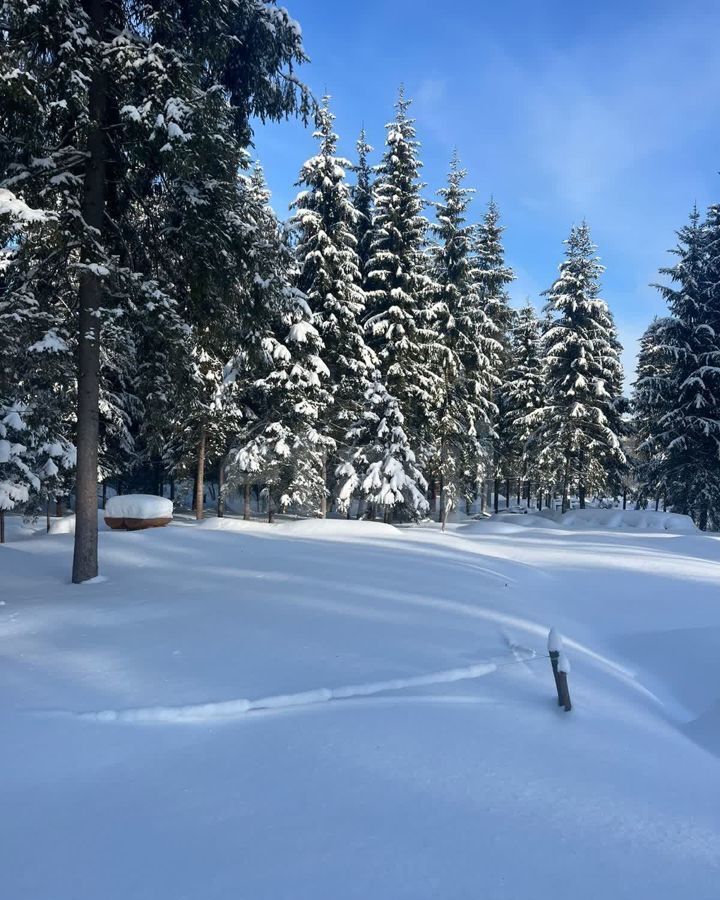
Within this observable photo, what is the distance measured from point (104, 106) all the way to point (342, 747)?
31.9 feet

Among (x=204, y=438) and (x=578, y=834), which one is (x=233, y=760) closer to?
(x=578, y=834)

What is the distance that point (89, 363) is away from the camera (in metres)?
9.35

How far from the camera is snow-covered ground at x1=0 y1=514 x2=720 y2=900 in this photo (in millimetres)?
3092

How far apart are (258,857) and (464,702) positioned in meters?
2.60

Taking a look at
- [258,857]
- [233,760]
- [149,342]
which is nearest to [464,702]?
[233,760]

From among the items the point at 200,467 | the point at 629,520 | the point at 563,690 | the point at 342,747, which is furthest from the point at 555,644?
the point at 629,520

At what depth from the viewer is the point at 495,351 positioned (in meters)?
31.7

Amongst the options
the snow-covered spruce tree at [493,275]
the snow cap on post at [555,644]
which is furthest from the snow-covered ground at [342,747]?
the snow-covered spruce tree at [493,275]

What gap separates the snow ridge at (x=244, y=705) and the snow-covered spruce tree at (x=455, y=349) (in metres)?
19.1

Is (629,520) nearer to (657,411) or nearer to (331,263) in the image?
(657,411)

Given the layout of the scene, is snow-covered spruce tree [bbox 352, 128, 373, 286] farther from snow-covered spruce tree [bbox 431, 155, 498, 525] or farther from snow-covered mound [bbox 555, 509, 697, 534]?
snow-covered mound [bbox 555, 509, 697, 534]

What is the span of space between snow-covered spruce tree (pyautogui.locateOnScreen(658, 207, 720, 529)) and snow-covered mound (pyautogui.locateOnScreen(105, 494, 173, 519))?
20.5m

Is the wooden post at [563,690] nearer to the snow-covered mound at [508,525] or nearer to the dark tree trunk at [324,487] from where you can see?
the dark tree trunk at [324,487]

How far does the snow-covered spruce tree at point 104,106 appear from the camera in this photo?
26.0 feet
